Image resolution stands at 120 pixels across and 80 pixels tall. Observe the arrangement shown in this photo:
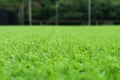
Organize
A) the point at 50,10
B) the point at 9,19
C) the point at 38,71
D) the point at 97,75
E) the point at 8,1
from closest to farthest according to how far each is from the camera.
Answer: the point at 97,75
the point at 38,71
the point at 9,19
the point at 50,10
the point at 8,1

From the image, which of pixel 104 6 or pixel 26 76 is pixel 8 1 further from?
pixel 26 76

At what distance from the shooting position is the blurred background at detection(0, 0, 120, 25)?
28094mm

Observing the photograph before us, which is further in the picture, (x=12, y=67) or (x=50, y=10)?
(x=50, y=10)

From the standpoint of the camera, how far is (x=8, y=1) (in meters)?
36.2

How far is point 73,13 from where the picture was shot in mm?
28875

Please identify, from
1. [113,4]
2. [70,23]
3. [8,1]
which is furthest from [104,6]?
[8,1]

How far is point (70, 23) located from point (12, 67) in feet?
90.6

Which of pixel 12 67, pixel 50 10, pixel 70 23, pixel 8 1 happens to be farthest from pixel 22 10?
pixel 12 67

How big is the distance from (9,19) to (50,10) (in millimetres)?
5186

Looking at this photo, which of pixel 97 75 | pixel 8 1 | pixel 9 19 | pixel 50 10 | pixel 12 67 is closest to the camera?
pixel 97 75

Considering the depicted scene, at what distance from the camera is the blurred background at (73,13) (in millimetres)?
28094

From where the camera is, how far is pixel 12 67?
52.1 inches

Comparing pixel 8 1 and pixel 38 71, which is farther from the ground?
pixel 8 1

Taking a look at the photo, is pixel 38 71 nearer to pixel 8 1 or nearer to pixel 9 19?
pixel 9 19
